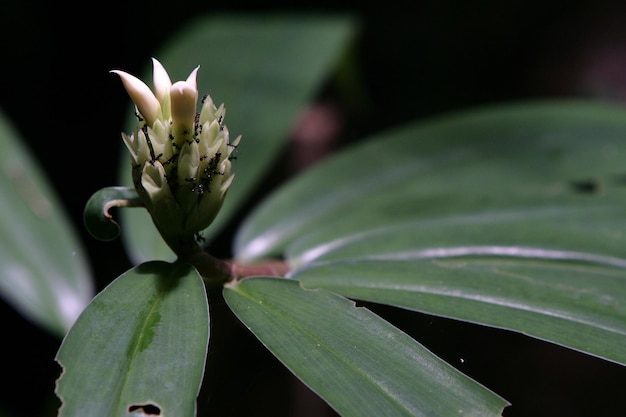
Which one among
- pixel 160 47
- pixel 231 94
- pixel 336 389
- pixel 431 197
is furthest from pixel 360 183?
pixel 160 47

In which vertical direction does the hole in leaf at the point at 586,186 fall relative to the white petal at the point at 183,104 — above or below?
above

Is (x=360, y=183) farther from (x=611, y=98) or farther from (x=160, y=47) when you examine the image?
(x=611, y=98)

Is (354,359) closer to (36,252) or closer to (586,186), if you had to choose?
(586,186)

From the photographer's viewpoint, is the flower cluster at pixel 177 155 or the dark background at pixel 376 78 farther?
the dark background at pixel 376 78

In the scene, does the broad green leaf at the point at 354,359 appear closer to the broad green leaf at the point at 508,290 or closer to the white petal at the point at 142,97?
the broad green leaf at the point at 508,290

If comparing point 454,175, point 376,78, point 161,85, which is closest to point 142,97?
point 161,85

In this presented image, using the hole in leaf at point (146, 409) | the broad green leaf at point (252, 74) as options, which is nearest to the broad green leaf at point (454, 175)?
the broad green leaf at point (252, 74)

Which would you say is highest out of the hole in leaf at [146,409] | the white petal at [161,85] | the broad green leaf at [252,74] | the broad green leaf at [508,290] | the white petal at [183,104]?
the broad green leaf at [252,74]
